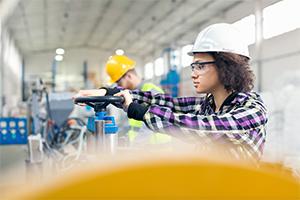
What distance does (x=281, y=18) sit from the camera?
28.2 ft

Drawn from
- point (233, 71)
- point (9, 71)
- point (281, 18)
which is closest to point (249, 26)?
point (281, 18)

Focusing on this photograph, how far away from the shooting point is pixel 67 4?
12.0 m

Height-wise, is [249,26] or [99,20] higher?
[99,20]

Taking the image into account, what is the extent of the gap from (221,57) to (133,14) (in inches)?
475

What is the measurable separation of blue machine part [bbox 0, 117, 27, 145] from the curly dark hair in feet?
11.1

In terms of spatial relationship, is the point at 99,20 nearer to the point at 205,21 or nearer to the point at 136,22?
the point at 136,22

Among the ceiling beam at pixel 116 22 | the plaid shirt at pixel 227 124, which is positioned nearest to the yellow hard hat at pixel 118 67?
the plaid shirt at pixel 227 124

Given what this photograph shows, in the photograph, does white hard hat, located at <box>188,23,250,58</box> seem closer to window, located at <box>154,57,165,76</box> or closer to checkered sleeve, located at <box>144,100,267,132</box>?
checkered sleeve, located at <box>144,100,267,132</box>

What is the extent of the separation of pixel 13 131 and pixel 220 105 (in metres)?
3.44

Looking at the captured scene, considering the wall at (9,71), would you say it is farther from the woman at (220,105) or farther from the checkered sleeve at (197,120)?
the checkered sleeve at (197,120)

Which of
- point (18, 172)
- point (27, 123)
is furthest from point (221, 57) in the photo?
point (27, 123)

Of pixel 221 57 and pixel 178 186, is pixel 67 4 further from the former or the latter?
pixel 178 186

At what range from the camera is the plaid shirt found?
1262 mm

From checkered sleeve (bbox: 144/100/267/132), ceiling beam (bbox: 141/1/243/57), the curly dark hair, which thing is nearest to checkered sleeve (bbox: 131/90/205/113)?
the curly dark hair
